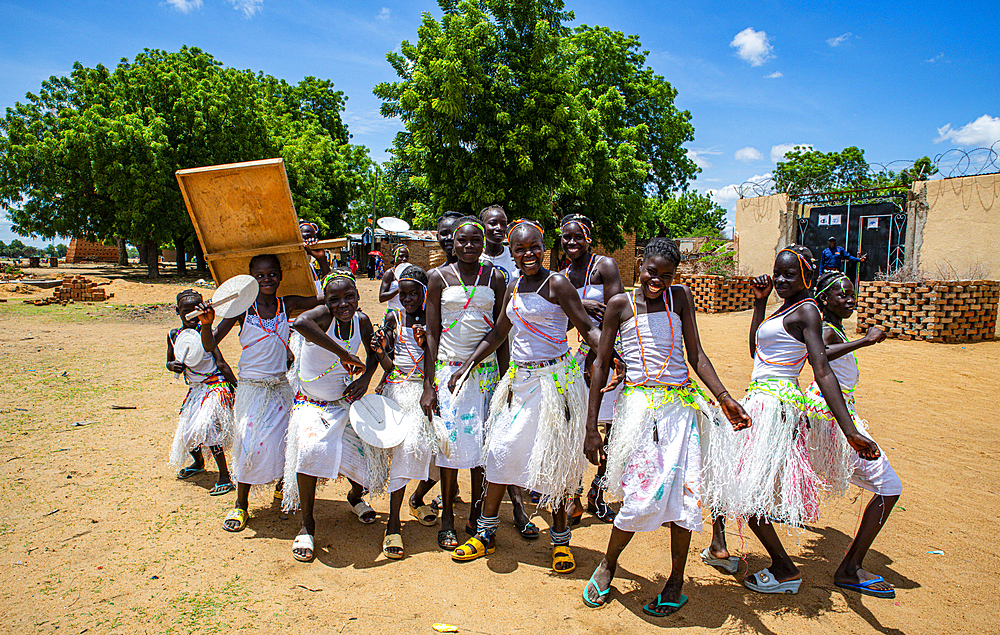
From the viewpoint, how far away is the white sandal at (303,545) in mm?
3619

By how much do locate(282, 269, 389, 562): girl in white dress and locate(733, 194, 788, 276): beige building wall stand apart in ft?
51.8

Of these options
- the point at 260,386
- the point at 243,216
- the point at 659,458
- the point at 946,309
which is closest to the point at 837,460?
the point at 659,458

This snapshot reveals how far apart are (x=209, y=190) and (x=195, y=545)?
93.0 inches

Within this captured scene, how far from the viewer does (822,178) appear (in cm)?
1661

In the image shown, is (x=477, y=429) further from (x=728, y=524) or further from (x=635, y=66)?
(x=635, y=66)

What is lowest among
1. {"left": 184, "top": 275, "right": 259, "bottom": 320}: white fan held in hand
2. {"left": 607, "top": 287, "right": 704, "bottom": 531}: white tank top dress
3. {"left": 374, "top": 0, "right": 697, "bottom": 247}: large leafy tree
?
{"left": 607, "top": 287, "right": 704, "bottom": 531}: white tank top dress

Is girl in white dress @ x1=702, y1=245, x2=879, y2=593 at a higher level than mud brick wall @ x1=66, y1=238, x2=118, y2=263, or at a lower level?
lower

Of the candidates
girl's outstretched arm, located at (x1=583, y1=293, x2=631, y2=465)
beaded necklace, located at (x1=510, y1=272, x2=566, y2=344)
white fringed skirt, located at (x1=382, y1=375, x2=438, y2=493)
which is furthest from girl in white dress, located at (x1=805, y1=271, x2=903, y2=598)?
white fringed skirt, located at (x1=382, y1=375, x2=438, y2=493)

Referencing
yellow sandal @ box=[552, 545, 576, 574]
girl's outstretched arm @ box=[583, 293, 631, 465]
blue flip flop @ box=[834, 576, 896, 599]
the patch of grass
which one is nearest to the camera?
the patch of grass

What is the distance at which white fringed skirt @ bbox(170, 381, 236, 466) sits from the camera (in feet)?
14.9

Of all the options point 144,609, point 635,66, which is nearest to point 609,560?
point 144,609

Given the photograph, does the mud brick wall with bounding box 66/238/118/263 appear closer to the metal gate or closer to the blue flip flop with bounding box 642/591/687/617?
the metal gate

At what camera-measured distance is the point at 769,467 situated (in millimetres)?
3223

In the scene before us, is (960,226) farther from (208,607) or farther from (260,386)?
(208,607)
